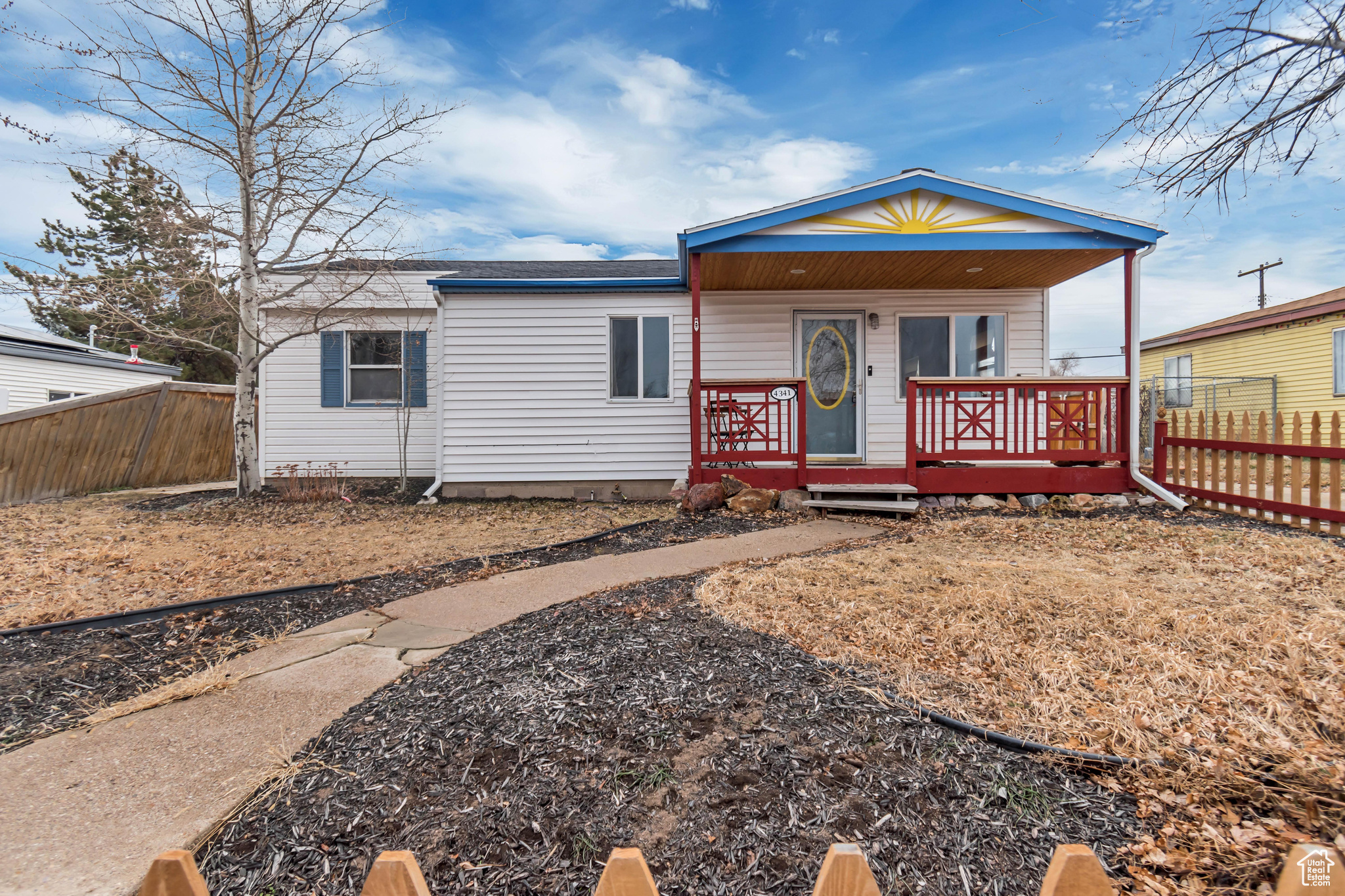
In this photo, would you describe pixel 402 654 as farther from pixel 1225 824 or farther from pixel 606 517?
pixel 606 517

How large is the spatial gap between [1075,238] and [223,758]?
814 cm

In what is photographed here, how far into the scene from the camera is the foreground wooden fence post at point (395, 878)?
92cm

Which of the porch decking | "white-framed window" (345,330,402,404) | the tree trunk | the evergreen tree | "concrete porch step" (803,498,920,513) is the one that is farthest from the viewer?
"white-framed window" (345,330,402,404)

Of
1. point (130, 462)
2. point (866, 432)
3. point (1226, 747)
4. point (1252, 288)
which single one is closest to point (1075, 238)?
point (866, 432)

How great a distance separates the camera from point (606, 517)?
6.75 metres

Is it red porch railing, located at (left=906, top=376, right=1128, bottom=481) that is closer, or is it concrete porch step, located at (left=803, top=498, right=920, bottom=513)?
concrete porch step, located at (left=803, top=498, right=920, bottom=513)

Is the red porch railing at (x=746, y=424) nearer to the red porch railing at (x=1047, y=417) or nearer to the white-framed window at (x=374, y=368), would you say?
the red porch railing at (x=1047, y=417)

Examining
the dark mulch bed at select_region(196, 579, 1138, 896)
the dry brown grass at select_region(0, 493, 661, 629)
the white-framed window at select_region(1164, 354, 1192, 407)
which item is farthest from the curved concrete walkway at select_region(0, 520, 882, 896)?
the white-framed window at select_region(1164, 354, 1192, 407)

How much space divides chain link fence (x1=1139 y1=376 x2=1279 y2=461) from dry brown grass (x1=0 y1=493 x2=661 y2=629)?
12932 millimetres

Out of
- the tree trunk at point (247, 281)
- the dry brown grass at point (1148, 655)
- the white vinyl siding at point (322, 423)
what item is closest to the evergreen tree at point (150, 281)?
Answer: the tree trunk at point (247, 281)

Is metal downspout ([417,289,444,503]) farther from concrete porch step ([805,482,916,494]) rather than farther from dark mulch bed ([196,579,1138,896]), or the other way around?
dark mulch bed ([196,579,1138,896])

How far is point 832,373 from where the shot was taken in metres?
8.70

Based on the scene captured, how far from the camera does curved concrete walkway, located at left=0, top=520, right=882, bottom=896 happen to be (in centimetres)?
148

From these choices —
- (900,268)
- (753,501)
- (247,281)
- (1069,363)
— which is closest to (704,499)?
(753,501)
